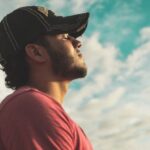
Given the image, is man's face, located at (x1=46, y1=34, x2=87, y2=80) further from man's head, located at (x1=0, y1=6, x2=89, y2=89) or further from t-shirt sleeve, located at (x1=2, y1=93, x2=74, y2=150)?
t-shirt sleeve, located at (x1=2, y1=93, x2=74, y2=150)

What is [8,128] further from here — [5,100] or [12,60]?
[12,60]

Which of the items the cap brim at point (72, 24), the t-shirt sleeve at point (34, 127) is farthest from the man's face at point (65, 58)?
the t-shirt sleeve at point (34, 127)

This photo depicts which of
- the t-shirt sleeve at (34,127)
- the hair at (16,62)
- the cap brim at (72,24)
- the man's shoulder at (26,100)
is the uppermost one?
the cap brim at (72,24)

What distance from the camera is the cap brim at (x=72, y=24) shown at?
6.49 metres

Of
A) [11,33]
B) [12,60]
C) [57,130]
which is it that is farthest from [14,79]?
[57,130]

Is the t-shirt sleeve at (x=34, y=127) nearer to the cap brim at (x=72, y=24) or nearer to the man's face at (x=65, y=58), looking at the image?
the man's face at (x=65, y=58)

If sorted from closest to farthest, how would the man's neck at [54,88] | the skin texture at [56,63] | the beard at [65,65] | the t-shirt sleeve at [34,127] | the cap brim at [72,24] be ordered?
the t-shirt sleeve at [34,127], the man's neck at [54,88], the skin texture at [56,63], the beard at [65,65], the cap brim at [72,24]

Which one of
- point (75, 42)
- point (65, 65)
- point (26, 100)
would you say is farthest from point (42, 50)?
point (26, 100)

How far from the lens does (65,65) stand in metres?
6.37

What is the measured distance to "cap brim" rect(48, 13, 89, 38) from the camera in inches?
255

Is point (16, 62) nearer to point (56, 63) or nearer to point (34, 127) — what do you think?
point (56, 63)

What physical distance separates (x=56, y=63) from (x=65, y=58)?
168 millimetres

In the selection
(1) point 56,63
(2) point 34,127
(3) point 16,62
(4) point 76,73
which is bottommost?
(2) point 34,127

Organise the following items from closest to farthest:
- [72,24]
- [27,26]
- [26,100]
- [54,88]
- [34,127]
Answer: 1. [34,127]
2. [26,100]
3. [54,88]
4. [27,26]
5. [72,24]
